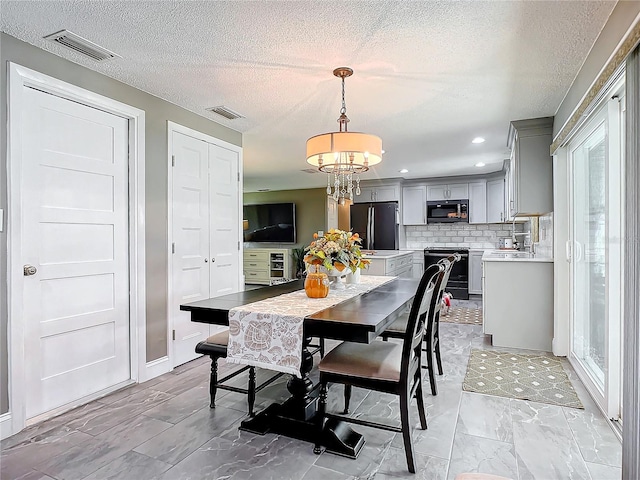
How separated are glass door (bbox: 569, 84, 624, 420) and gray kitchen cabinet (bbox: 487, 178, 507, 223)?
337cm

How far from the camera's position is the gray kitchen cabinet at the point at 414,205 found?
23.2 feet

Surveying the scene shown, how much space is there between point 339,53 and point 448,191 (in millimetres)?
5142

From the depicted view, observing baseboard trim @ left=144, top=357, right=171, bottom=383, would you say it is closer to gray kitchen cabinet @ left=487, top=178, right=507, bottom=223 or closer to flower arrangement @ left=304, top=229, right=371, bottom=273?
flower arrangement @ left=304, top=229, right=371, bottom=273

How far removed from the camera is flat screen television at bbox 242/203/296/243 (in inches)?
339

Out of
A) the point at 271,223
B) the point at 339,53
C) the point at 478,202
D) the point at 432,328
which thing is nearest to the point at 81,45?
A: the point at 339,53

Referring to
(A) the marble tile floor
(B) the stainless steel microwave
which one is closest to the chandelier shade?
(A) the marble tile floor

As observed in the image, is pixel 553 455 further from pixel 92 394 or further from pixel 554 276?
pixel 92 394

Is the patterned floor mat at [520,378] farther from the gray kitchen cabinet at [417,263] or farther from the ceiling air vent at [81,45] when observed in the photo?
the gray kitchen cabinet at [417,263]

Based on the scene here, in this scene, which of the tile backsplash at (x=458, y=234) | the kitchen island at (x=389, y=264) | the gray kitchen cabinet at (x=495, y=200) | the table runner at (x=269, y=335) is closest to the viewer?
the table runner at (x=269, y=335)

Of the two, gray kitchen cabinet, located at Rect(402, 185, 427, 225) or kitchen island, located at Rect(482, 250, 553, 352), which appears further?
gray kitchen cabinet, located at Rect(402, 185, 427, 225)

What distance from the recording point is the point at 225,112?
342 centimetres

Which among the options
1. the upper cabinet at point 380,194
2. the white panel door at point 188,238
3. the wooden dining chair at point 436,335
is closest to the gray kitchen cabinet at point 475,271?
the upper cabinet at point 380,194

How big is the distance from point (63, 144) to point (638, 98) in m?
3.10

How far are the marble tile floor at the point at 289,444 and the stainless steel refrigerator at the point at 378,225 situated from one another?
451 cm
